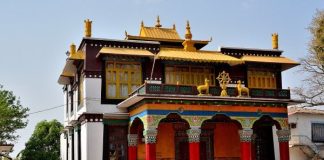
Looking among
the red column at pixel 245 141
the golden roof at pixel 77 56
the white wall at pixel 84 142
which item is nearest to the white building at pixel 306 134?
the red column at pixel 245 141

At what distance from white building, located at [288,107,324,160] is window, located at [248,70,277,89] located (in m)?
5.81

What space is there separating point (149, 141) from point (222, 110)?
370 cm

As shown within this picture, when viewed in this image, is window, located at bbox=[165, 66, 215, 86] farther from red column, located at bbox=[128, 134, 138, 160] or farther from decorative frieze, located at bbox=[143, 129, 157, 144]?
decorative frieze, located at bbox=[143, 129, 157, 144]

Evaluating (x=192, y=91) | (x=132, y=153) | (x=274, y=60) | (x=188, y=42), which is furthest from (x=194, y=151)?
(x=274, y=60)

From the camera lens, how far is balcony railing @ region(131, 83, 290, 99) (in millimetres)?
21000

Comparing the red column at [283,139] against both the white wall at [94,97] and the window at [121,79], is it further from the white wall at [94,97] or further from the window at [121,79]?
the white wall at [94,97]

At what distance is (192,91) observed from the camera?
2195 centimetres

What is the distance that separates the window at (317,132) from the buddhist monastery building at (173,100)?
7.07 m

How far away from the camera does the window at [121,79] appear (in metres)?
23.9

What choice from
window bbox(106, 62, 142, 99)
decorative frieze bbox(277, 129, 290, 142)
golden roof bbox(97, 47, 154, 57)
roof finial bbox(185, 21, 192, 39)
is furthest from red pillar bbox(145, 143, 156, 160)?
roof finial bbox(185, 21, 192, 39)

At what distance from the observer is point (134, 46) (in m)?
24.5

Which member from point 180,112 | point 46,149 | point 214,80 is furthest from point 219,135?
point 46,149

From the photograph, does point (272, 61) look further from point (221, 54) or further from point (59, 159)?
point (59, 159)

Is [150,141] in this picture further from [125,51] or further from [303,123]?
[303,123]
